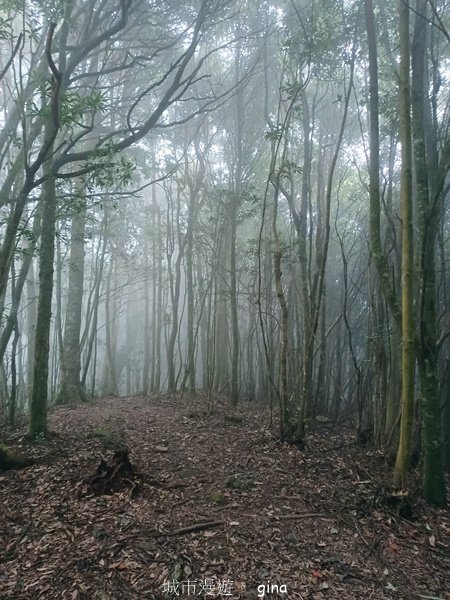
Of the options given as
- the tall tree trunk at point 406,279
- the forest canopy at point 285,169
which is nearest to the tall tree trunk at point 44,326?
the forest canopy at point 285,169

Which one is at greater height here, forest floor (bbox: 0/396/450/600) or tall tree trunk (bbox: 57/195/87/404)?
tall tree trunk (bbox: 57/195/87/404)

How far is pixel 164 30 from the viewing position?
730cm

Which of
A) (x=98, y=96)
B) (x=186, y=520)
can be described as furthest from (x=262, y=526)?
(x=98, y=96)

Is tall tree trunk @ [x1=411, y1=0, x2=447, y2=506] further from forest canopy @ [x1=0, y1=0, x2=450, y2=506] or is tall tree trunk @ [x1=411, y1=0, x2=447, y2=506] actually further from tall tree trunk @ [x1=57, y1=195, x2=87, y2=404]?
tall tree trunk @ [x1=57, y1=195, x2=87, y2=404]

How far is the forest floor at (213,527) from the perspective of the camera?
2613 millimetres

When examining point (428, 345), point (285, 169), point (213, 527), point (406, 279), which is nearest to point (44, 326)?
point (213, 527)

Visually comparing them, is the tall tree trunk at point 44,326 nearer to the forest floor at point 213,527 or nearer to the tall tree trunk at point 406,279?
the forest floor at point 213,527

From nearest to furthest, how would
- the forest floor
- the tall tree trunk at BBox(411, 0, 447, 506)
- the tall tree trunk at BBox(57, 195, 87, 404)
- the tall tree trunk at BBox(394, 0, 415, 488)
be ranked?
the forest floor → the tall tree trunk at BBox(394, 0, 415, 488) → the tall tree trunk at BBox(411, 0, 447, 506) → the tall tree trunk at BBox(57, 195, 87, 404)

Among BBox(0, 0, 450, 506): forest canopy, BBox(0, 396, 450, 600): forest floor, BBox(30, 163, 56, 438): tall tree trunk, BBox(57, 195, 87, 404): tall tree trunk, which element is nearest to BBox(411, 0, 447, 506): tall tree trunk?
BBox(0, 0, 450, 506): forest canopy

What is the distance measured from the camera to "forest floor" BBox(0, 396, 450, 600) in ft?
8.57

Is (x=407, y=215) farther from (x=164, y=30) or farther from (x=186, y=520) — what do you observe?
(x=164, y=30)

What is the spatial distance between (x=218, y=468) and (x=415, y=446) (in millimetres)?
2405

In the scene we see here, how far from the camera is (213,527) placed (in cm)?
315

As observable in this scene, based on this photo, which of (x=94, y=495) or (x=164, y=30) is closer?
(x=94, y=495)
